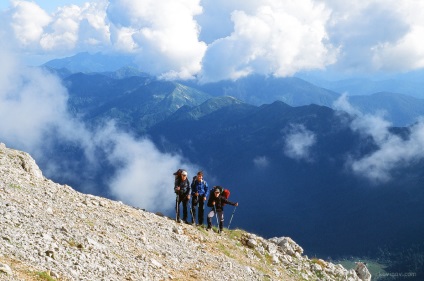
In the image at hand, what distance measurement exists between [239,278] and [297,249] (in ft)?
51.3

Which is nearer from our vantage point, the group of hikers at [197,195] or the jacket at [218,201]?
the group of hikers at [197,195]

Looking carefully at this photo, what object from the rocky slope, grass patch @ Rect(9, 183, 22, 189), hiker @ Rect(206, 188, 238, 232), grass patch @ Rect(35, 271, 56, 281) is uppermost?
hiker @ Rect(206, 188, 238, 232)

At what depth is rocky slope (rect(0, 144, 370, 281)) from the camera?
592 inches

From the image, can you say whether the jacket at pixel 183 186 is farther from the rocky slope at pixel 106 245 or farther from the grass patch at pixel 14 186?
the grass patch at pixel 14 186

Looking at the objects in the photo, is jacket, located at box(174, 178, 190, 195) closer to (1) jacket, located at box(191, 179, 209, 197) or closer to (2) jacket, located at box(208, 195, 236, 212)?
(1) jacket, located at box(191, 179, 209, 197)

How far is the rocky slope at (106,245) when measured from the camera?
1504 centimetres

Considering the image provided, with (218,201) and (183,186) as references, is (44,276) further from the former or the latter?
(218,201)

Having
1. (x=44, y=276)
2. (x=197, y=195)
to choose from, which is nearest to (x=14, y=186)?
(x=44, y=276)

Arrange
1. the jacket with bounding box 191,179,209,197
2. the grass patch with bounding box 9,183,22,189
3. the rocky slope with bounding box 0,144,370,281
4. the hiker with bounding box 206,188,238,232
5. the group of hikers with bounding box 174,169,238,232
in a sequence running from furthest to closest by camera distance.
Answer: the hiker with bounding box 206,188,238,232 < the jacket with bounding box 191,179,209,197 < the group of hikers with bounding box 174,169,238,232 < the grass patch with bounding box 9,183,22,189 < the rocky slope with bounding box 0,144,370,281

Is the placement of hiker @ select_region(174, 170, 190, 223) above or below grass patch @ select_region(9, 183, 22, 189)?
above

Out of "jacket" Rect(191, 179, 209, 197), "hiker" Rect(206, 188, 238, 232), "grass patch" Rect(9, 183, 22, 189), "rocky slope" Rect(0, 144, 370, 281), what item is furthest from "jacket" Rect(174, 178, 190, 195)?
"grass patch" Rect(9, 183, 22, 189)

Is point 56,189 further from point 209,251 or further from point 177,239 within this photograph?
point 209,251

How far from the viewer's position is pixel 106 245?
62.7ft

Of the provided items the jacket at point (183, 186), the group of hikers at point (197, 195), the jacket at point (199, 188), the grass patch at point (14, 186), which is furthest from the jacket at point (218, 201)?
the grass patch at point (14, 186)
